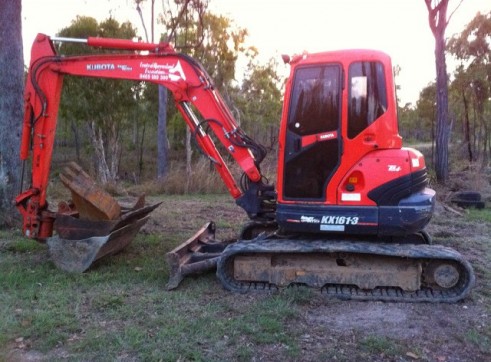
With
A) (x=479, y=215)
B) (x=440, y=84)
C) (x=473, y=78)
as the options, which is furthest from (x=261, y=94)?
(x=479, y=215)

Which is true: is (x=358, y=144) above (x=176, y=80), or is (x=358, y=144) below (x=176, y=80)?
below

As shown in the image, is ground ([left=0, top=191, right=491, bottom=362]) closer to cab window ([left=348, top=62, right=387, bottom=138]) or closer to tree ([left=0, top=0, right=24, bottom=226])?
cab window ([left=348, top=62, right=387, bottom=138])

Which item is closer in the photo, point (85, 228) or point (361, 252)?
point (361, 252)

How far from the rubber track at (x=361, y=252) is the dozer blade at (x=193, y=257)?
368mm

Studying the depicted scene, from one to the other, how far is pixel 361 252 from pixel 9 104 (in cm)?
655

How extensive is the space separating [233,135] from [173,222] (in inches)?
158

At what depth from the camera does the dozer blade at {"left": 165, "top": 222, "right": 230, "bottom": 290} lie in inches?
247

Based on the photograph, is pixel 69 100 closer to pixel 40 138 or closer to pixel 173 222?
pixel 173 222

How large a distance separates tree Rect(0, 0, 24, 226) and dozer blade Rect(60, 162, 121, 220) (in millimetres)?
2532

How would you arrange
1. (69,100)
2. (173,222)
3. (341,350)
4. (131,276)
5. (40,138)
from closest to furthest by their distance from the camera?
(341,350) → (131,276) → (40,138) → (173,222) → (69,100)

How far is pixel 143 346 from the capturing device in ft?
15.2

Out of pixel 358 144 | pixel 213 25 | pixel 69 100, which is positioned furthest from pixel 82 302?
pixel 213 25

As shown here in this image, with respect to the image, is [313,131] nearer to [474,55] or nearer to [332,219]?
[332,219]

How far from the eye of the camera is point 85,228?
22.2 ft
